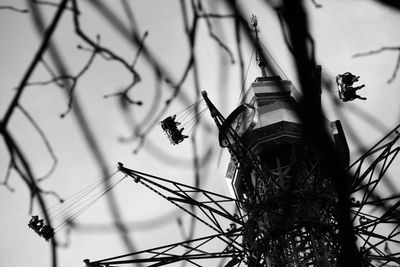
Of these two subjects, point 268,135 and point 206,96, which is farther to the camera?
point 268,135

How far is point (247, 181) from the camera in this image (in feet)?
42.1

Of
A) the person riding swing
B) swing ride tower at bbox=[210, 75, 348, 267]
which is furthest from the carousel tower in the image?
the person riding swing

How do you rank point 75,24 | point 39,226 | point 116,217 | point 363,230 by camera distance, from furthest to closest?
point 363,230 < point 39,226 < point 116,217 < point 75,24

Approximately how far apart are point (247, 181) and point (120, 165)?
3648 mm

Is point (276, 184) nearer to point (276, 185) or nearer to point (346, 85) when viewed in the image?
point (276, 185)

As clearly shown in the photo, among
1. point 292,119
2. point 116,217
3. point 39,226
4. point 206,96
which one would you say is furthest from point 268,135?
point 116,217

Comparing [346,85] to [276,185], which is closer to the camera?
[346,85]

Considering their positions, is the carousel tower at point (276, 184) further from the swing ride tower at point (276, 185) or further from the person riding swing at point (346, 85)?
the person riding swing at point (346, 85)

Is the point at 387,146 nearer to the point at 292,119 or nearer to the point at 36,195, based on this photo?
the point at 292,119

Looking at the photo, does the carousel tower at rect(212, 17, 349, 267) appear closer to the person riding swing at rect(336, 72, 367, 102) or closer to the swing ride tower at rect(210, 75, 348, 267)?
the swing ride tower at rect(210, 75, 348, 267)

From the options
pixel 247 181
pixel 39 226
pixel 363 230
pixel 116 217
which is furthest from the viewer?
pixel 247 181

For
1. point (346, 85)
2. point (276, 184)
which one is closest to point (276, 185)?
point (276, 184)

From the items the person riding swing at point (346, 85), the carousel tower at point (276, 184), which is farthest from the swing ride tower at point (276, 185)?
the person riding swing at point (346, 85)

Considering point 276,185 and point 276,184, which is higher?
point 276,185
